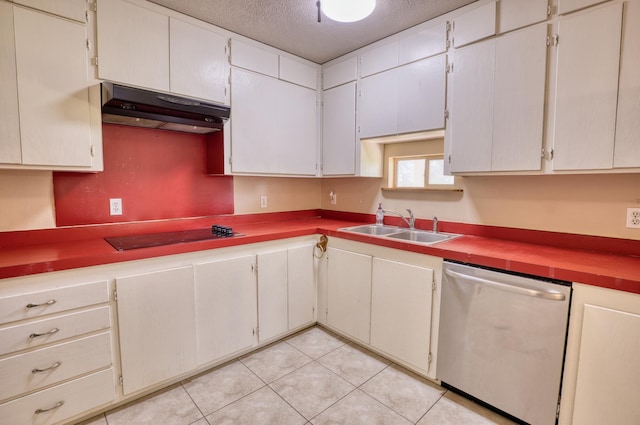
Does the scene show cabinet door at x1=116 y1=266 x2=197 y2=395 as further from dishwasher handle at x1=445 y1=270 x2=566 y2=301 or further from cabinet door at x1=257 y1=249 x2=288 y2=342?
dishwasher handle at x1=445 y1=270 x2=566 y2=301

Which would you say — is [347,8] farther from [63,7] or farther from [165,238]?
[165,238]

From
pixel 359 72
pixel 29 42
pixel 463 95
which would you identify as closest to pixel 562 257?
pixel 463 95

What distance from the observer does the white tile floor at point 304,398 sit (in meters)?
1.68

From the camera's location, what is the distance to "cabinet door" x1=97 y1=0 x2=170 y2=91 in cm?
181

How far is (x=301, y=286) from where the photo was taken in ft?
8.43

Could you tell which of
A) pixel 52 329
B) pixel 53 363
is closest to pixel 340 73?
pixel 52 329

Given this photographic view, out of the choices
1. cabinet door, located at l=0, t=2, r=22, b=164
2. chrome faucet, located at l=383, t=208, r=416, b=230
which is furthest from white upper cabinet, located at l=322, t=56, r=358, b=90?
cabinet door, located at l=0, t=2, r=22, b=164

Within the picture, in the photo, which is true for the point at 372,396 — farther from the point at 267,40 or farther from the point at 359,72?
the point at 267,40

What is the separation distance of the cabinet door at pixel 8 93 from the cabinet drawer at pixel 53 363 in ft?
3.26

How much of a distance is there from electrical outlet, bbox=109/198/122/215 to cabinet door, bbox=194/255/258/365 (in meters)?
0.76

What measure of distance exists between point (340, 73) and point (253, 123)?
955 mm

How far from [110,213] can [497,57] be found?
2725mm

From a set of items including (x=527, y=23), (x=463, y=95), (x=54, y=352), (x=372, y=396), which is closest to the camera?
(x=54, y=352)

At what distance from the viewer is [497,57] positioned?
1876 mm
